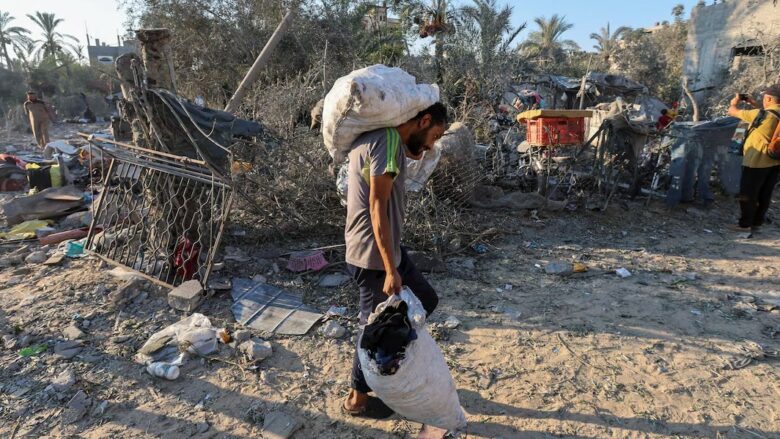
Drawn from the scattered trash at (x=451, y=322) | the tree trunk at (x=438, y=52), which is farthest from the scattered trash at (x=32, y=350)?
the tree trunk at (x=438, y=52)

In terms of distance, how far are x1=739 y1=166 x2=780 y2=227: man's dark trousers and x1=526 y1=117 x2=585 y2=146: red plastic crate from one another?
5.61 feet

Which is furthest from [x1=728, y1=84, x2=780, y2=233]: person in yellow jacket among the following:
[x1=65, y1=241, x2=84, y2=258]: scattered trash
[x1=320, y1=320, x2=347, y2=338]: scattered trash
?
[x1=65, y1=241, x2=84, y2=258]: scattered trash

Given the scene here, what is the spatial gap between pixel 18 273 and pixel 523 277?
14.2 feet

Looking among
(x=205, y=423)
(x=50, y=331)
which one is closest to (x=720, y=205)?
(x=205, y=423)

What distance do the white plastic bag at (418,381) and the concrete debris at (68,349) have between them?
1993mm

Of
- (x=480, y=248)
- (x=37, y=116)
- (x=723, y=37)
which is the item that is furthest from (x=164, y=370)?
(x=723, y=37)

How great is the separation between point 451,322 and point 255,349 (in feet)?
4.18

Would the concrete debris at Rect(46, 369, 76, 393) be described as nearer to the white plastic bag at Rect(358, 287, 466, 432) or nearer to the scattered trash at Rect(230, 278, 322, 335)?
the scattered trash at Rect(230, 278, 322, 335)

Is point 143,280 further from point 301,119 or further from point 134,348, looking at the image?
point 301,119

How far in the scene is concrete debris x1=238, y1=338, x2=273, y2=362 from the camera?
2.68 metres

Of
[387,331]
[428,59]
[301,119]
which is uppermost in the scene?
[428,59]

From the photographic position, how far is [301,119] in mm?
5980

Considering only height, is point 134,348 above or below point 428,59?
below

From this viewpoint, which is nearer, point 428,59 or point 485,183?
point 485,183
